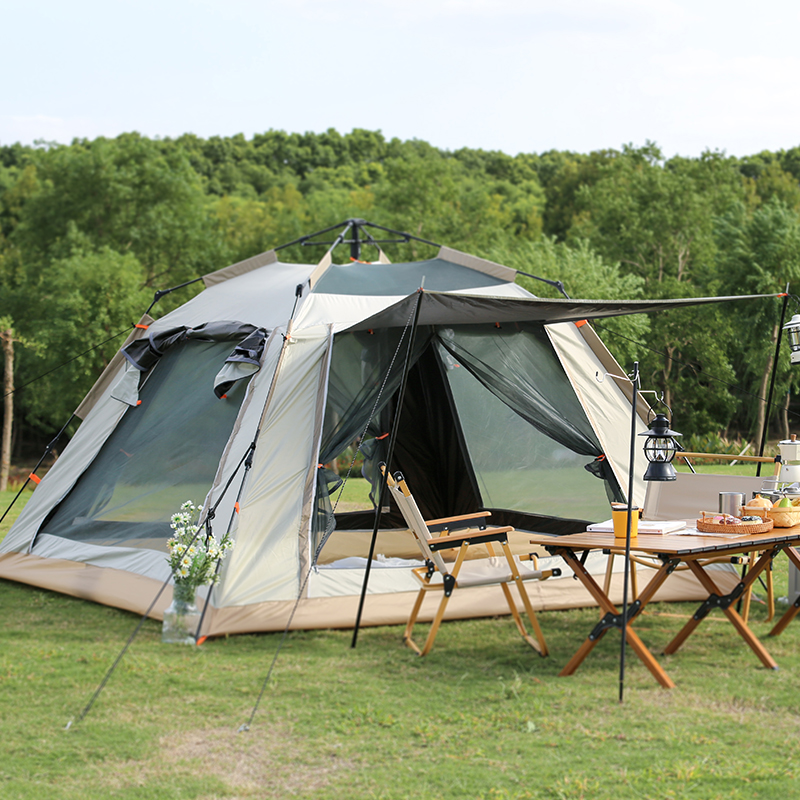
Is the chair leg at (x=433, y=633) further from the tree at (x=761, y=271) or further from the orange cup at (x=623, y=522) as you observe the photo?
the tree at (x=761, y=271)

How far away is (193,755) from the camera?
2.68 m

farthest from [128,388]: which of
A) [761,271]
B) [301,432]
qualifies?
[761,271]

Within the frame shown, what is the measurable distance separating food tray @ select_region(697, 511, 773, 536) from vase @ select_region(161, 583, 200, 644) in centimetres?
223

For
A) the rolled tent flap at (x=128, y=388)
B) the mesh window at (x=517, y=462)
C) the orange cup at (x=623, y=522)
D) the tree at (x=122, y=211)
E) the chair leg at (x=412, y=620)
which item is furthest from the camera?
the tree at (x=122, y=211)

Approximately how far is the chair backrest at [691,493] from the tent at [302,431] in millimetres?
429

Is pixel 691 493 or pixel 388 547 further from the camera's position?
pixel 388 547

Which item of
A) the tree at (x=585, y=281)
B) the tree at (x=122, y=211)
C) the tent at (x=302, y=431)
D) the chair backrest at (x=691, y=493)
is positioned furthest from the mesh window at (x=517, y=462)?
the tree at (x=122, y=211)

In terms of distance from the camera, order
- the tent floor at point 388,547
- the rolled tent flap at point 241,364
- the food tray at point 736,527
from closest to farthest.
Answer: the food tray at point 736,527, the rolled tent flap at point 241,364, the tent floor at point 388,547

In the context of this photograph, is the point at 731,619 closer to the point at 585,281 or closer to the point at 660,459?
the point at 660,459

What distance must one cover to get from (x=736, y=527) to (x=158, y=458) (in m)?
3.06

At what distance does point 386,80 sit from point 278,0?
22.9 feet

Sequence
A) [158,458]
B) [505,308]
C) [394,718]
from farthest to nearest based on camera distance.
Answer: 1. [158,458]
2. [505,308]
3. [394,718]

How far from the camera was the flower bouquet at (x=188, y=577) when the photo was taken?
388 cm

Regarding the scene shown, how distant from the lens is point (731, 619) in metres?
3.49
